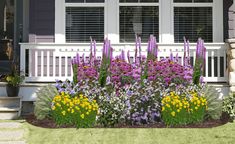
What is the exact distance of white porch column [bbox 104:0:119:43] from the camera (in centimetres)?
1088

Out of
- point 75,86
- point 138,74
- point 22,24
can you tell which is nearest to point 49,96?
point 75,86

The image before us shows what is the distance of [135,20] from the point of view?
11.0m

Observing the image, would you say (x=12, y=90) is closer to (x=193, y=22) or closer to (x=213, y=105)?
(x=213, y=105)

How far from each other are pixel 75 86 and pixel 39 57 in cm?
221

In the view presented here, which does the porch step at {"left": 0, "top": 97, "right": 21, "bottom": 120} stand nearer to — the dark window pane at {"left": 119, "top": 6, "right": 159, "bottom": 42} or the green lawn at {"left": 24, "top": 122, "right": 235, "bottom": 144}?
the green lawn at {"left": 24, "top": 122, "right": 235, "bottom": 144}

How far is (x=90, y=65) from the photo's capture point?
9.01 meters

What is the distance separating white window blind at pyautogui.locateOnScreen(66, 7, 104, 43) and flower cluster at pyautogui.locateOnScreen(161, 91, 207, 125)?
10.6 feet

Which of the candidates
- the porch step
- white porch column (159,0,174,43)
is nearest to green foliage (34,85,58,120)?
the porch step

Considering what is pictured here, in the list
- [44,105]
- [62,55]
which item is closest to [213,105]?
[44,105]

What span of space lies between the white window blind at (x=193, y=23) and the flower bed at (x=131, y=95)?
197 centimetres

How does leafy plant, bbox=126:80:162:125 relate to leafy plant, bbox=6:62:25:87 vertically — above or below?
below

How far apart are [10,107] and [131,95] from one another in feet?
9.29

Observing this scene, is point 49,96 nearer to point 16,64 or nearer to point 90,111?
point 90,111

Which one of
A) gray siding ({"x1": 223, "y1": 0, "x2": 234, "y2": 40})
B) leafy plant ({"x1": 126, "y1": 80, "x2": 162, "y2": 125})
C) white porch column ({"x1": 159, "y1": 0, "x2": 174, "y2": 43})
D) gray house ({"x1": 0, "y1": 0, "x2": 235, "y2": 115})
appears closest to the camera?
leafy plant ({"x1": 126, "y1": 80, "x2": 162, "y2": 125})
